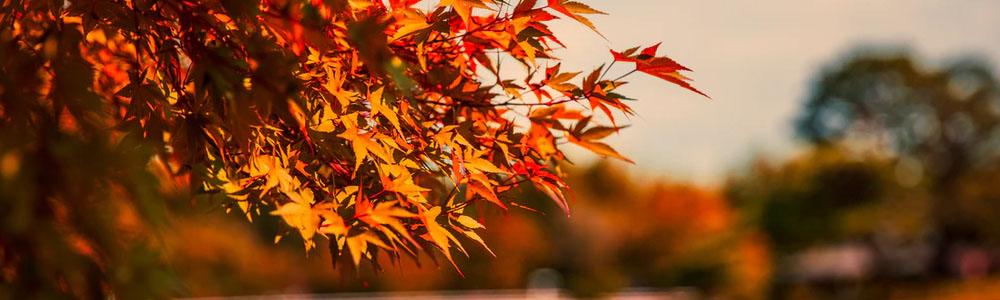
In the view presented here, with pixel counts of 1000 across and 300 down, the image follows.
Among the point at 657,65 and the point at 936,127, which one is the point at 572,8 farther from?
the point at 936,127

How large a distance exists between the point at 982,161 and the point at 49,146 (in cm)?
5358

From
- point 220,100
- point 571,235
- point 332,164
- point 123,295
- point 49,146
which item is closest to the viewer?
point 49,146

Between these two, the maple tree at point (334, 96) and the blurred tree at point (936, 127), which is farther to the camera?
the blurred tree at point (936, 127)

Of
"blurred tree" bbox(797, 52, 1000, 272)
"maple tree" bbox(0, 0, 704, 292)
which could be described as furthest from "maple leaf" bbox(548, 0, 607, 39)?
"blurred tree" bbox(797, 52, 1000, 272)

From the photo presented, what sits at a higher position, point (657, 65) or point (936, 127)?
point (936, 127)

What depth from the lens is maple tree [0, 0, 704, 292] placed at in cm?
195

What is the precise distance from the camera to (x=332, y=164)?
2.94 metres

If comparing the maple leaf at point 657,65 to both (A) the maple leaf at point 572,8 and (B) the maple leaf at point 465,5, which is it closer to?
(A) the maple leaf at point 572,8

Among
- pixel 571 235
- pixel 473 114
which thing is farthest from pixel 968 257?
pixel 473 114

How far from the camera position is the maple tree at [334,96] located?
1.95 m

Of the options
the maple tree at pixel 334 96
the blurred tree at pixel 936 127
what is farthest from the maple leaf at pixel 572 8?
the blurred tree at pixel 936 127

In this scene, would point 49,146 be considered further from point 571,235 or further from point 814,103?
point 814,103

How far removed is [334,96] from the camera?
2656mm

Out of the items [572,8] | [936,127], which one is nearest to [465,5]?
[572,8]
